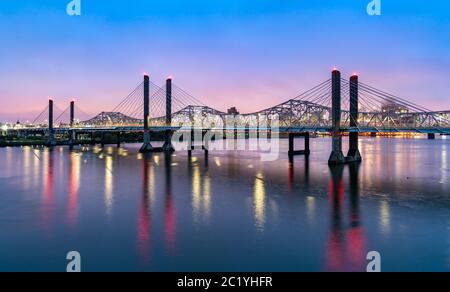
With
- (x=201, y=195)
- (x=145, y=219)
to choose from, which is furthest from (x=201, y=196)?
(x=145, y=219)

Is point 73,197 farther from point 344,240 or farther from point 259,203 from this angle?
point 344,240

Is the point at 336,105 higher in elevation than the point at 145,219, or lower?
higher

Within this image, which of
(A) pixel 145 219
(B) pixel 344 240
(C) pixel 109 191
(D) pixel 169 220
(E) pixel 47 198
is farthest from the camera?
(C) pixel 109 191

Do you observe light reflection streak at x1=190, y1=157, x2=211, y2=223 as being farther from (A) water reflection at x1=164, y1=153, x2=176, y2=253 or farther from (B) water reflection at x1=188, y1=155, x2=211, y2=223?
(A) water reflection at x1=164, y1=153, x2=176, y2=253

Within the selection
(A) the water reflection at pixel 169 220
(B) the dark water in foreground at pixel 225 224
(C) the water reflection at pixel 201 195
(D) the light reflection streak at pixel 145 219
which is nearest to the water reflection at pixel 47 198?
(B) the dark water in foreground at pixel 225 224

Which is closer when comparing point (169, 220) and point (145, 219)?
point (169, 220)

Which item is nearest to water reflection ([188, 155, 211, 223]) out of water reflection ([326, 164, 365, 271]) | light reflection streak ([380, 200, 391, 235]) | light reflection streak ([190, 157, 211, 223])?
light reflection streak ([190, 157, 211, 223])

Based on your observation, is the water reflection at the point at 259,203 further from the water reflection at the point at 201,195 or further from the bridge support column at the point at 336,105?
the bridge support column at the point at 336,105

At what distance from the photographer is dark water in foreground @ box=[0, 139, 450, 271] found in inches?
651

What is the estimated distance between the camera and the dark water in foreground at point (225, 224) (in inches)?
651

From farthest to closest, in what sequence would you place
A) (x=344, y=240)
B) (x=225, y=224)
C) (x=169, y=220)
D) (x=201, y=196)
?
(x=201, y=196) → (x=169, y=220) → (x=225, y=224) → (x=344, y=240)

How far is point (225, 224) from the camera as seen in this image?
22797 mm

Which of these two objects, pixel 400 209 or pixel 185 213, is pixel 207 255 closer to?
pixel 185 213
